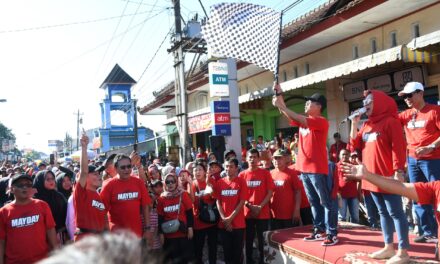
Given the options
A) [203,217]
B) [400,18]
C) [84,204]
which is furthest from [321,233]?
[400,18]

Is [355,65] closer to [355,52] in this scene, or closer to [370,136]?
[355,52]

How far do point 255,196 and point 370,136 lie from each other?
8.63ft

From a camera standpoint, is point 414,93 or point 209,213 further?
point 209,213

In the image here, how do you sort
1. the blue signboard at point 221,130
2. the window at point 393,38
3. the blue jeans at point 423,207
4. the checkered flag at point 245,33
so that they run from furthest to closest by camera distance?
1. the blue signboard at point 221,130
2. the window at point 393,38
3. the checkered flag at point 245,33
4. the blue jeans at point 423,207

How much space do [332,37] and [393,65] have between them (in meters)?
2.27

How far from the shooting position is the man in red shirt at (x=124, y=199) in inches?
195

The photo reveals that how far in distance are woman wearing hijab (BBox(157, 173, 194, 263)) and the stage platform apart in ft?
4.20

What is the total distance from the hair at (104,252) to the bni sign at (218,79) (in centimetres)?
1185

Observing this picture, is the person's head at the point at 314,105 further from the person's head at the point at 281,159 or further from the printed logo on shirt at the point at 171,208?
the printed logo on shirt at the point at 171,208

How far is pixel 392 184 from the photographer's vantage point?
9.53ft

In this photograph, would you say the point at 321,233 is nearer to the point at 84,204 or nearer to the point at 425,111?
the point at 425,111

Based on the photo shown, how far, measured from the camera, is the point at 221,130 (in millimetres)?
12625

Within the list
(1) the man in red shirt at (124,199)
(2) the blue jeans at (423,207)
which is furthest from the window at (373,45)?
(1) the man in red shirt at (124,199)

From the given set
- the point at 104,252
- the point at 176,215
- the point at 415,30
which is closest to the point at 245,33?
the point at 176,215
